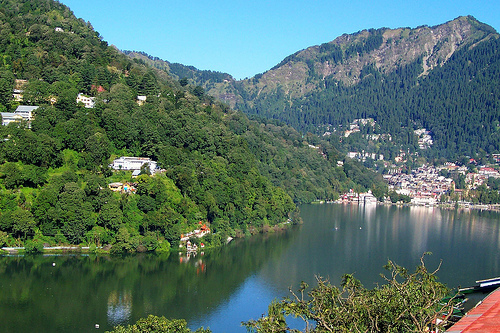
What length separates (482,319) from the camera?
12.7m

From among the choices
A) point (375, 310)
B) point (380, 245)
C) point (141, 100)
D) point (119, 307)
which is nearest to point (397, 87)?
point (141, 100)

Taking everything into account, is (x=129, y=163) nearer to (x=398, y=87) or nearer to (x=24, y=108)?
(x=24, y=108)

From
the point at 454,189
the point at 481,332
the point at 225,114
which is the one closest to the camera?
the point at 481,332

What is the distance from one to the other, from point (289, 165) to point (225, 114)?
29.3ft

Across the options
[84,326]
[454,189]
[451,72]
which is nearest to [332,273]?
[84,326]

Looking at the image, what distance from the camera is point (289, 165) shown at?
60.1 m

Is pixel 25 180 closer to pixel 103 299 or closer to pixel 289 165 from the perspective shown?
pixel 103 299

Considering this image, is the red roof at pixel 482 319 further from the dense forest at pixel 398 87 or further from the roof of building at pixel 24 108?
the dense forest at pixel 398 87

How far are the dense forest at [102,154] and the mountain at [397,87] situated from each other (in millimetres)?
71414

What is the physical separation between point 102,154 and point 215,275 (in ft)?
36.4

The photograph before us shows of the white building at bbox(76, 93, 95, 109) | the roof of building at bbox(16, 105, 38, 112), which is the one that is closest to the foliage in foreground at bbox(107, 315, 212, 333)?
the roof of building at bbox(16, 105, 38, 112)

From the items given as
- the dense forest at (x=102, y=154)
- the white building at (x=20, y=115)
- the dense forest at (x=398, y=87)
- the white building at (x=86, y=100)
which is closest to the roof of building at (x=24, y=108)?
the white building at (x=20, y=115)

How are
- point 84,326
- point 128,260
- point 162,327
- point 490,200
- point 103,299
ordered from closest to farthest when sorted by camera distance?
point 162,327
point 84,326
point 103,299
point 128,260
point 490,200

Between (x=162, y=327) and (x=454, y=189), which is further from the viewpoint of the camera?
(x=454, y=189)
